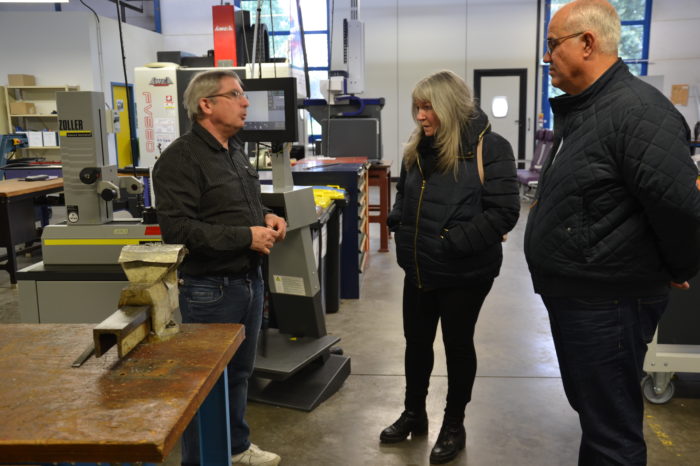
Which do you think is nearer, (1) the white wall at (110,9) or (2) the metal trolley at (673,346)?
(2) the metal trolley at (673,346)

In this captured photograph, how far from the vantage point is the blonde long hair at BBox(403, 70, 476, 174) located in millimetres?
2018

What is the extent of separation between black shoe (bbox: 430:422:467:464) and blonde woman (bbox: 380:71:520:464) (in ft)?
0.45

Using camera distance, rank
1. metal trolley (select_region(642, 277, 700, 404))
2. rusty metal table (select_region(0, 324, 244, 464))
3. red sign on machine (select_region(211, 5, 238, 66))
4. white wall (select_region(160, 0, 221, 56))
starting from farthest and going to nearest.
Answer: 1. white wall (select_region(160, 0, 221, 56))
2. red sign on machine (select_region(211, 5, 238, 66))
3. metal trolley (select_region(642, 277, 700, 404))
4. rusty metal table (select_region(0, 324, 244, 464))

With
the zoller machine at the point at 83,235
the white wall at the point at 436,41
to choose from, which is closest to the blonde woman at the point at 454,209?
the zoller machine at the point at 83,235

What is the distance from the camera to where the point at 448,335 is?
214cm

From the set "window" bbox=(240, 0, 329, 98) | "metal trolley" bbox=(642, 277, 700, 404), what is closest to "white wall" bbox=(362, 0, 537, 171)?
"window" bbox=(240, 0, 329, 98)

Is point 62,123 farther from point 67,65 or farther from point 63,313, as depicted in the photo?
point 67,65

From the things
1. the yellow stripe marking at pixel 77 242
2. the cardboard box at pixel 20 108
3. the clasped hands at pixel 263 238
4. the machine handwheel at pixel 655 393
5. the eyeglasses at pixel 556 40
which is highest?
the cardboard box at pixel 20 108

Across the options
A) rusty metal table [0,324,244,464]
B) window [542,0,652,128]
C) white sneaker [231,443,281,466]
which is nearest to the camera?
rusty metal table [0,324,244,464]

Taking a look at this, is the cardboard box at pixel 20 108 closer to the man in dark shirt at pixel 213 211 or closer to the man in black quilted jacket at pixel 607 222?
the man in dark shirt at pixel 213 211

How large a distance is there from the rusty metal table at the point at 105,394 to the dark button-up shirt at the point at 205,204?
0.39 metres

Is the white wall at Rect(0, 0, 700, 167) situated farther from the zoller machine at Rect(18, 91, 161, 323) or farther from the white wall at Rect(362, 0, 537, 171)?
the zoller machine at Rect(18, 91, 161, 323)

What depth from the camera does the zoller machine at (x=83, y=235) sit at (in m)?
2.43

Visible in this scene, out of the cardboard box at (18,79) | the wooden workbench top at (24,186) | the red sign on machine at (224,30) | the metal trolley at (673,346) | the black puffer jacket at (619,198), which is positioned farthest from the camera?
the cardboard box at (18,79)
